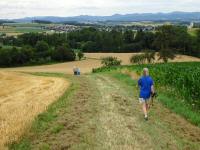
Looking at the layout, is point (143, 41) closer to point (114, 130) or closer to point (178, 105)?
point (178, 105)

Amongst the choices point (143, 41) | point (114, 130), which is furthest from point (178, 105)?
point (143, 41)

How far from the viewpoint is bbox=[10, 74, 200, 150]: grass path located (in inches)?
474

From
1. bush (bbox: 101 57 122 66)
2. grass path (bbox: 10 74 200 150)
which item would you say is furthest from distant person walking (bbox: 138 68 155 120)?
bush (bbox: 101 57 122 66)

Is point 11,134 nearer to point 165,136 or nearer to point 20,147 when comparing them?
point 20,147

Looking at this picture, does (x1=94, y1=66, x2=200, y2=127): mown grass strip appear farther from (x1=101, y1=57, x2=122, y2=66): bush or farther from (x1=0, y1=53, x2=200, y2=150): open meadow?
(x1=101, y1=57, x2=122, y2=66): bush

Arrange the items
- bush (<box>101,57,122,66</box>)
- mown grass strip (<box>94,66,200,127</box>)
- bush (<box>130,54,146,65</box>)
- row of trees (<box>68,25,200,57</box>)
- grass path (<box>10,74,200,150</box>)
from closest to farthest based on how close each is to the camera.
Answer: grass path (<box>10,74,200,150</box>) < mown grass strip (<box>94,66,200,127</box>) < bush (<box>101,57,122,66</box>) < row of trees (<box>68,25,200,57</box>) < bush (<box>130,54,146,65</box>)

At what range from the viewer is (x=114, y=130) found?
13781 mm

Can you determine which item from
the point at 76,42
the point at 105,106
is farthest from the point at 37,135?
the point at 76,42

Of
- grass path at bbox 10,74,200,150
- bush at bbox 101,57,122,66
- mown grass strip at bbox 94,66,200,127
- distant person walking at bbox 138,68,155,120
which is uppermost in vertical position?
distant person walking at bbox 138,68,155,120

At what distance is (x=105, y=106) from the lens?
63.1ft

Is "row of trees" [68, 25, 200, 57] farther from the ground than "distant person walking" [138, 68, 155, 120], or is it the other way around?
"distant person walking" [138, 68, 155, 120]

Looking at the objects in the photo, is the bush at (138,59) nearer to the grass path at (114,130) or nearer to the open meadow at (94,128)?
the open meadow at (94,128)

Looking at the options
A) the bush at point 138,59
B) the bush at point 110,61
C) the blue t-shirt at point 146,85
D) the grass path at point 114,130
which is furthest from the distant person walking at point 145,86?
the bush at point 138,59

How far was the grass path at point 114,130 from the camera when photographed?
12047 millimetres
